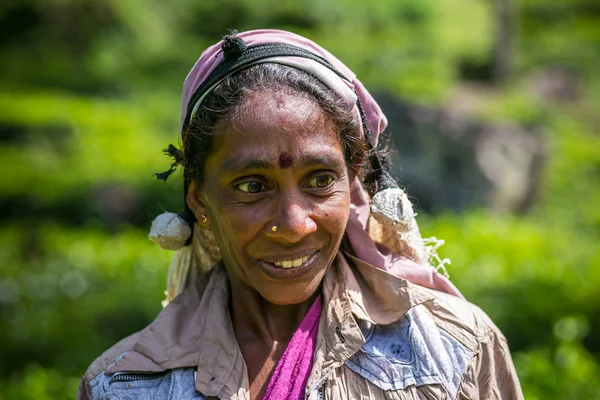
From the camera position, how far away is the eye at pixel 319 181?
2.21 meters

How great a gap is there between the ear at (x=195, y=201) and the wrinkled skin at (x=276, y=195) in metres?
0.08

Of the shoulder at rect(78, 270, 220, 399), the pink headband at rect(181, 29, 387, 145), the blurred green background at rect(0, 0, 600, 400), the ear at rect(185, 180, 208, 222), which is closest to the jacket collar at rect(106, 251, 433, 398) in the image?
the shoulder at rect(78, 270, 220, 399)

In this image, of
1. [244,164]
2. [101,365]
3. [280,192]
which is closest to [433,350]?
[280,192]

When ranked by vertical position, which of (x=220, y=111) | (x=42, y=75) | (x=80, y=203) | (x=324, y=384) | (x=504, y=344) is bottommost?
(x=324, y=384)

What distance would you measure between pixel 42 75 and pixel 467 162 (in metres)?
Answer: 8.58

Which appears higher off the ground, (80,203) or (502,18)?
(502,18)

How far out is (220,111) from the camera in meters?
2.20

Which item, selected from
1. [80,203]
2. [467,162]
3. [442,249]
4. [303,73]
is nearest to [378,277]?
[303,73]

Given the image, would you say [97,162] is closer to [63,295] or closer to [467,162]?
[63,295]

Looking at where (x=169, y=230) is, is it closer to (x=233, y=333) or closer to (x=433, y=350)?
(x=233, y=333)

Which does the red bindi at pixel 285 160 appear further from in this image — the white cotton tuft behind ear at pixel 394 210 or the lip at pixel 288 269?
the white cotton tuft behind ear at pixel 394 210

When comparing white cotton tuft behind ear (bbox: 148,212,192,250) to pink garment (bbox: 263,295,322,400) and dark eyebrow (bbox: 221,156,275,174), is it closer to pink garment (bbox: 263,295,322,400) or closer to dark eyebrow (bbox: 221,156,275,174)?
dark eyebrow (bbox: 221,156,275,174)

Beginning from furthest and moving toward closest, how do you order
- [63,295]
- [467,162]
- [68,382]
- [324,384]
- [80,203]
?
[80,203]
[467,162]
[63,295]
[68,382]
[324,384]

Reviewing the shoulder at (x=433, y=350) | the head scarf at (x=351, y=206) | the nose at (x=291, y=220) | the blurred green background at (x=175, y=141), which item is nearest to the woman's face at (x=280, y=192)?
the nose at (x=291, y=220)
